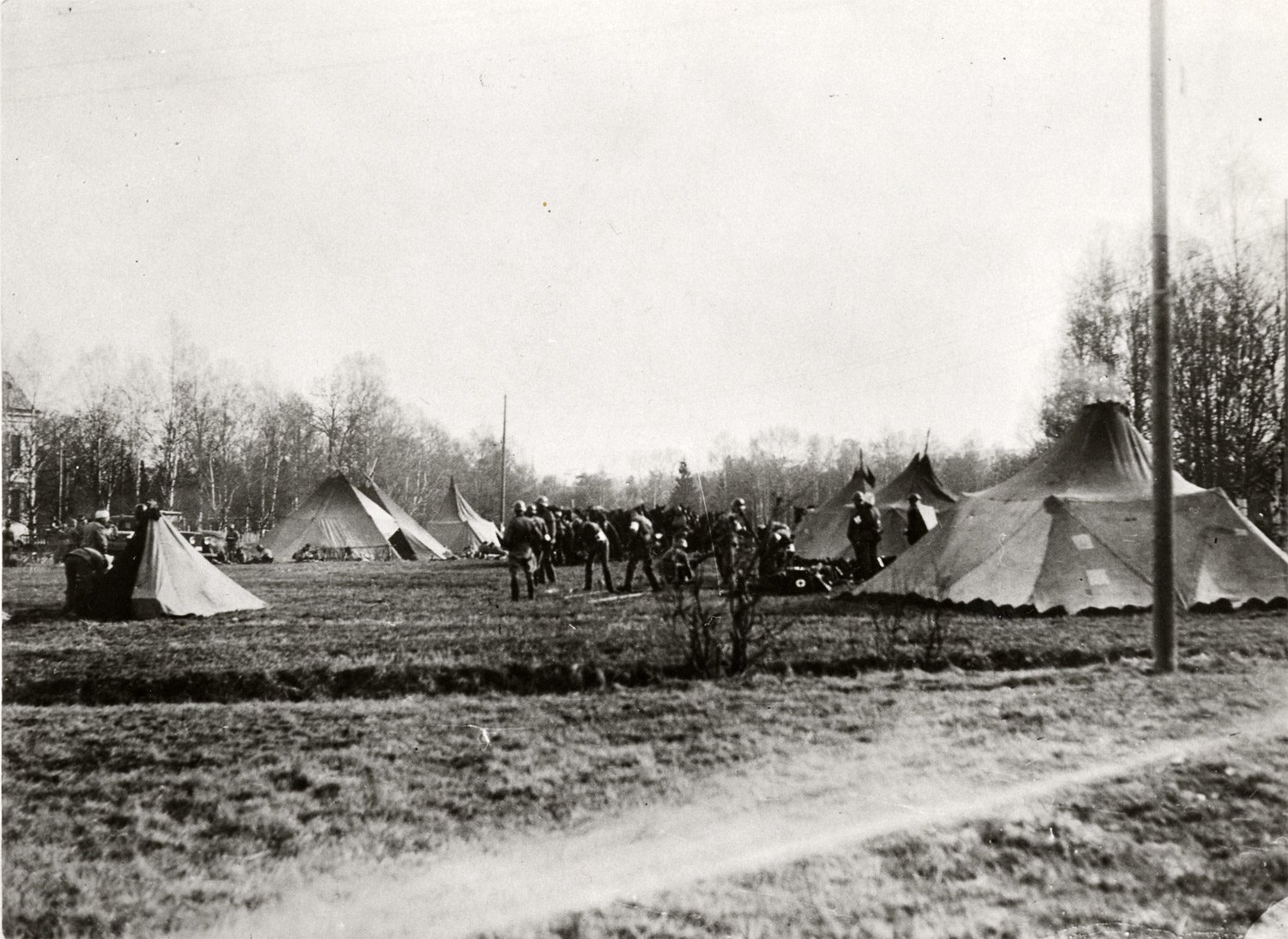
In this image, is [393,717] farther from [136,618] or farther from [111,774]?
[136,618]

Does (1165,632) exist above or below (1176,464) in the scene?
below

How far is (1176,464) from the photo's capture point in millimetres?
8047

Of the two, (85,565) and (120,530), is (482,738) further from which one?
(85,565)

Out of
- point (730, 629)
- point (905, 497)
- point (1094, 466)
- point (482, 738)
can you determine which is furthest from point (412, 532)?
point (482, 738)

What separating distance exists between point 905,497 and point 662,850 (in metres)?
14.3

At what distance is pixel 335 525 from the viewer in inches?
353

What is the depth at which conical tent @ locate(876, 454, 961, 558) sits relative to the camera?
15844mm

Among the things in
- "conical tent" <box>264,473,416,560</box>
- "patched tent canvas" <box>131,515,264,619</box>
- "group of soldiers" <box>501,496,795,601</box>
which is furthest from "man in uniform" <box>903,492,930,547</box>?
"patched tent canvas" <box>131,515,264,619</box>

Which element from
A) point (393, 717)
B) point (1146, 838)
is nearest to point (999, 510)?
point (1146, 838)

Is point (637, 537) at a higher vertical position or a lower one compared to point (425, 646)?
higher

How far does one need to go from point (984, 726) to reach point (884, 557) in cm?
1071

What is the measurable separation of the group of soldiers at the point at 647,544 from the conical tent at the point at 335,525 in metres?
1.97

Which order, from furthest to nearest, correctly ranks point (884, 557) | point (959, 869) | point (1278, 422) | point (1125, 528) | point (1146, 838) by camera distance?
point (884, 557), point (1125, 528), point (1278, 422), point (1146, 838), point (959, 869)

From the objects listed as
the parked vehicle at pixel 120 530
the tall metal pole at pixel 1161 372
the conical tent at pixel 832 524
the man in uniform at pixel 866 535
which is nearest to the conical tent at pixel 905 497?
the conical tent at pixel 832 524
